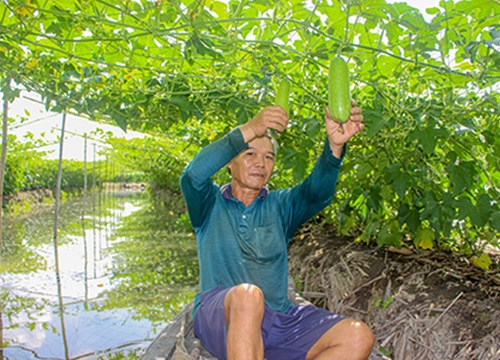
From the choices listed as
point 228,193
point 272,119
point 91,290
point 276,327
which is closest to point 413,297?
point 276,327

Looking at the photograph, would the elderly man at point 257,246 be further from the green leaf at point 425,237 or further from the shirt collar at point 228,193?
the green leaf at point 425,237

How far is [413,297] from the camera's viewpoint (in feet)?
10.1

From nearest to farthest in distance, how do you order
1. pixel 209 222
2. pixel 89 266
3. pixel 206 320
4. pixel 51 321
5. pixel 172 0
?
pixel 172 0 < pixel 206 320 < pixel 209 222 < pixel 51 321 < pixel 89 266

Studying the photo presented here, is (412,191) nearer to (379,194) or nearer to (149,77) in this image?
(379,194)

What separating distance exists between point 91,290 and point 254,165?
3709mm

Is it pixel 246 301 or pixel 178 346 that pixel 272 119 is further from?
pixel 178 346

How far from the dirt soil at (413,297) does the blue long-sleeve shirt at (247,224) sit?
27.4 inches

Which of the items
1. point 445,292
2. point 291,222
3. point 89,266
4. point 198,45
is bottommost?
point 89,266

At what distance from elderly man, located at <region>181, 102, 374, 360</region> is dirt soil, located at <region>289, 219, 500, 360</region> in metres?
0.50

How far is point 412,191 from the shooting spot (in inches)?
135

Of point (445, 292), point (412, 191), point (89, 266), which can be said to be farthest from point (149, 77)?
point (89, 266)

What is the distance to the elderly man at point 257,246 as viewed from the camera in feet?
6.52

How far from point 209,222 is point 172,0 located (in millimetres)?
1144

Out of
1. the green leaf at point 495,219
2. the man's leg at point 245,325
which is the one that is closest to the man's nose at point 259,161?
the man's leg at point 245,325
